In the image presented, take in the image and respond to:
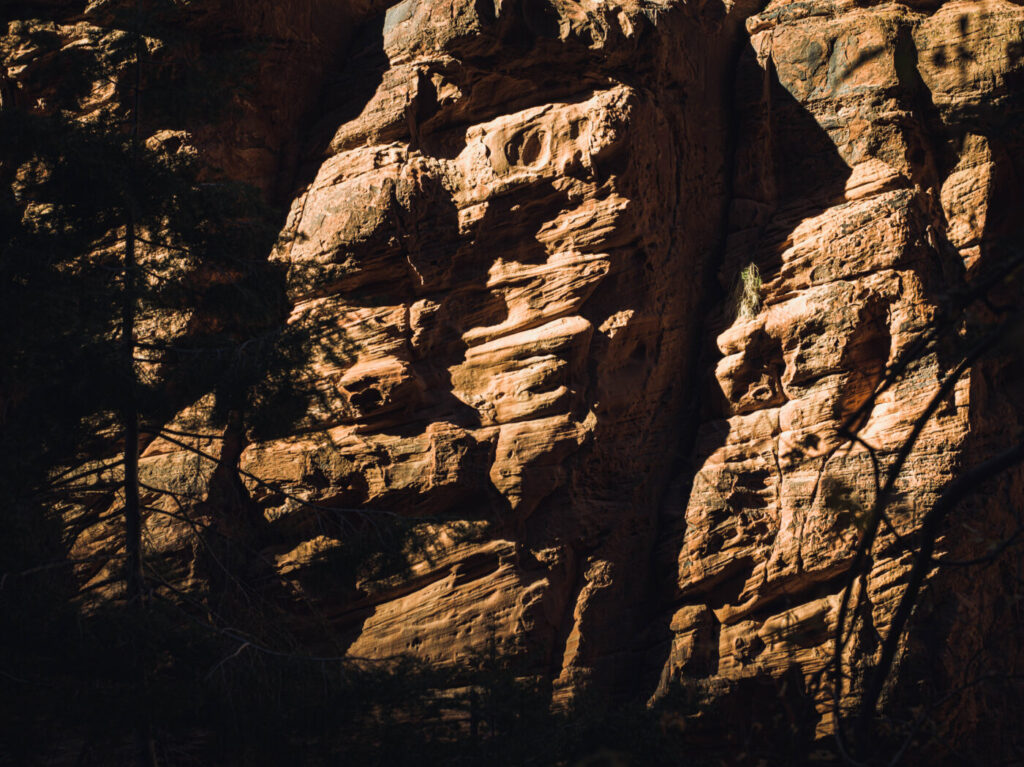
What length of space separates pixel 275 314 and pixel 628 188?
493 centimetres

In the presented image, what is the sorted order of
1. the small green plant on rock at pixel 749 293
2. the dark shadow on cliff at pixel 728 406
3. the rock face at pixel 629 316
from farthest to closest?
the small green plant on rock at pixel 749 293
the rock face at pixel 629 316
the dark shadow on cliff at pixel 728 406

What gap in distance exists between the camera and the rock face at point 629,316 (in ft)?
37.9

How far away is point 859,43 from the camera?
13.1 metres

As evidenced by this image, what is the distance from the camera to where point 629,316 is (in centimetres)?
1240

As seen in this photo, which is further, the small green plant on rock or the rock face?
the small green plant on rock

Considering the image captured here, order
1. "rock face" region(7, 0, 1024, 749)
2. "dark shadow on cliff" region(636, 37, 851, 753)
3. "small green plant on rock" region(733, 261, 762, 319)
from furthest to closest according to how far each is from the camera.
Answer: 1. "small green plant on rock" region(733, 261, 762, 319)
2. "rock face" region(7, 0, 1024, 749)
3. "dark shadow on cliff" region(636, 37, 851, 753)

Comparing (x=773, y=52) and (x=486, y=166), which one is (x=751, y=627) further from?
(x=773, y=52)

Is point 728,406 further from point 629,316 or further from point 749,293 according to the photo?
point 629,316

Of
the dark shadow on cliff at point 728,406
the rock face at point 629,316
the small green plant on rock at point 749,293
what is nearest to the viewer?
the dark shadow on cliff at point 728,406

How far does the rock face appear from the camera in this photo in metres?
11.6

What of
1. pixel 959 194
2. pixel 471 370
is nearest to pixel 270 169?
pixel 471 370

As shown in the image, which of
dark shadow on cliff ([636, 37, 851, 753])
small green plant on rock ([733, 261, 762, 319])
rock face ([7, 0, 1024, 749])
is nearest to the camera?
dark shadow on cliff ([636, 37, 851, 753])

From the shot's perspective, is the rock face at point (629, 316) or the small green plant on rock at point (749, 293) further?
Answer: the small green plant on rock at point (749, 293)

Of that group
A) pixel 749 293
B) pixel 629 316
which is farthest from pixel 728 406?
pixel 629 316
